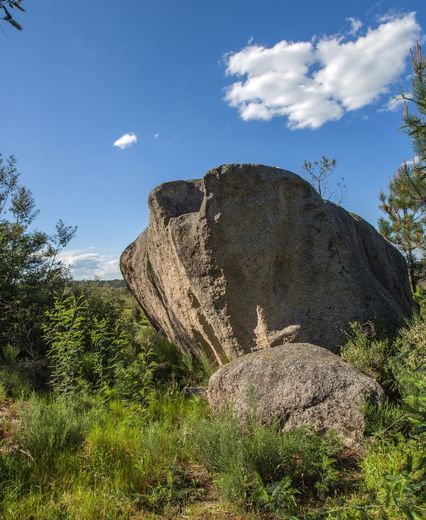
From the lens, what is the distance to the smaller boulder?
443cm

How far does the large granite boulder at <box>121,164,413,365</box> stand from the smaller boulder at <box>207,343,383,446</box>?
4.94ft

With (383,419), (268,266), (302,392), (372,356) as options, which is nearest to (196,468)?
(302,392)

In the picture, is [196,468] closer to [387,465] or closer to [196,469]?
[196,469]

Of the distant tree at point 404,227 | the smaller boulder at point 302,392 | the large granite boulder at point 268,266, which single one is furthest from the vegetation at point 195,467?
the distant tree at point 404,227

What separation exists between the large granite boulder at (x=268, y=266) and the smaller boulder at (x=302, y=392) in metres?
1.50

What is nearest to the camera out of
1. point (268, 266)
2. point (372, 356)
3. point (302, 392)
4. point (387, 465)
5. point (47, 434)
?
point (387, 465)

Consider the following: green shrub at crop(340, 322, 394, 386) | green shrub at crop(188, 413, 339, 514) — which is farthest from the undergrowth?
green shrub at crop(340, 322, 394, 386)

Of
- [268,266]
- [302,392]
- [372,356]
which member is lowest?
[302,392]

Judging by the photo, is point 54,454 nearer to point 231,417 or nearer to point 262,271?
point 231,417

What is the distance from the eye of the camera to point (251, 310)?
6.85 meters

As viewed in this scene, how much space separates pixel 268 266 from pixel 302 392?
2.46 meters

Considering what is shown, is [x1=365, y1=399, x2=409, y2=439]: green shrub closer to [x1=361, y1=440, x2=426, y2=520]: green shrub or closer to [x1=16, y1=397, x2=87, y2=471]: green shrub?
[x1=361, y1=440, x2=426, y2=520]: green shrub

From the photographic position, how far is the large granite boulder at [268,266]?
263 inches

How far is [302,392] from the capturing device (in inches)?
184
